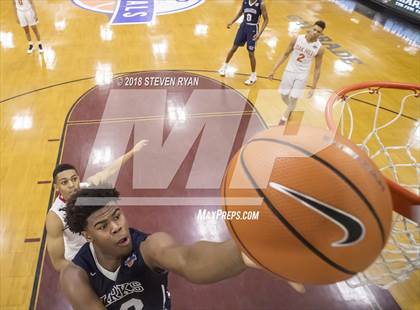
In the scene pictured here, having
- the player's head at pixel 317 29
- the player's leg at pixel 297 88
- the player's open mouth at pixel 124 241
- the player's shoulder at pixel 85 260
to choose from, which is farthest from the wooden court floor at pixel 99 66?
the player's open mouth at pixel 124 241

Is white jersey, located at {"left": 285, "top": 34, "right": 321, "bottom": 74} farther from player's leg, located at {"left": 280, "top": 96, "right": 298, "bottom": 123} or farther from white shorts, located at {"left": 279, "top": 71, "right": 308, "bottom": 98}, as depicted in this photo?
player's leg, located at {"left": 280, "top": 96, "right": 298, "bottom": 123}

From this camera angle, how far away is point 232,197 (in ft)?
4.38

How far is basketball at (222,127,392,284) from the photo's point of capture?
45.4 inches

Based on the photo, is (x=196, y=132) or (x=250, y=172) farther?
(x=196, y=132)

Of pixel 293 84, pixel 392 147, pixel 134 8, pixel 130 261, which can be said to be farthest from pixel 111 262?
pixel 134 8

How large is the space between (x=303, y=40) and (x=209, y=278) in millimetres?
4244

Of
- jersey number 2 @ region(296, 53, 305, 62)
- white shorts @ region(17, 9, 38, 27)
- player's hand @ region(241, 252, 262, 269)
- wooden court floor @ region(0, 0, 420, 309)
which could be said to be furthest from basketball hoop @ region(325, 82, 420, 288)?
white shorts @ region(17, 9, 38, 27)

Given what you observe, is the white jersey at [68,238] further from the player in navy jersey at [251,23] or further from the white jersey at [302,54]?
the player in navy jersey at [251,23]

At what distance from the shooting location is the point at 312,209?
1.15 metres

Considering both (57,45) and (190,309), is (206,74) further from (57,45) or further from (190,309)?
(190,309)

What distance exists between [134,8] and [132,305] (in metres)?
10.3

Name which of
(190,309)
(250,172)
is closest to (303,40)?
(190,309)

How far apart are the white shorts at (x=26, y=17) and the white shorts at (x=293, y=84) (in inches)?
214

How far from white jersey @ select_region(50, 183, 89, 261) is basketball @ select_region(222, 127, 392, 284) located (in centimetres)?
183
